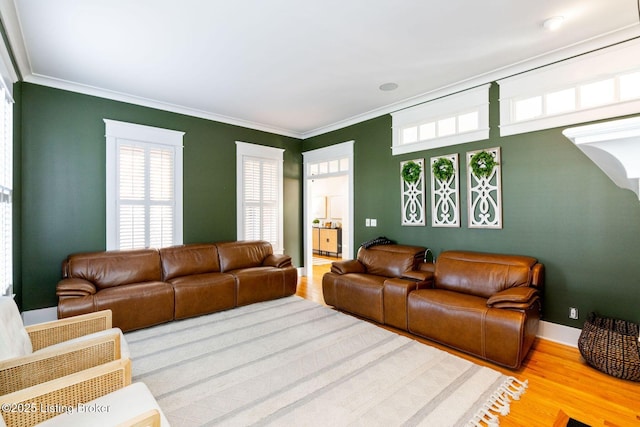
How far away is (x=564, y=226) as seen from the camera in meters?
3.04

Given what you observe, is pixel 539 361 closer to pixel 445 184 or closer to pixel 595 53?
pixel 445 184

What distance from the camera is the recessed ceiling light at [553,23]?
8.09ft

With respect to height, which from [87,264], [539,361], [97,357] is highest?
[87,264]

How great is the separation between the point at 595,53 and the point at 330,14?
8.34 ft

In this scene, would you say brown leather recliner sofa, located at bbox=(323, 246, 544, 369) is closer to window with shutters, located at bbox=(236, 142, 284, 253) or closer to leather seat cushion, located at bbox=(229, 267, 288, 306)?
leather seat cushion, located at bbox=(229, 267, 288, 306)

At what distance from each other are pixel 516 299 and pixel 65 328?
11.6ft

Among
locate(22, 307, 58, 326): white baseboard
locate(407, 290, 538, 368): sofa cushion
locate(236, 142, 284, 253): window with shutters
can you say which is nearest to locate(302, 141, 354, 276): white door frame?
locate(236, 142, 284, 253): window with shutters

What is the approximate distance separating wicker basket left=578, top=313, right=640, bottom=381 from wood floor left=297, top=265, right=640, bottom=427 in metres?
0.08

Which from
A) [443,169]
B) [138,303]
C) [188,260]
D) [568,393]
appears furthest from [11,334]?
[443,169]

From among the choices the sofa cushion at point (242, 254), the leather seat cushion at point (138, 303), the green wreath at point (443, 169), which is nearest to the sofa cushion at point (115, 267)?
the leather seat cushion at point (138, 303)

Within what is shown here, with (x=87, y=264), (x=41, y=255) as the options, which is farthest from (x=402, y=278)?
(x=41, y=255)

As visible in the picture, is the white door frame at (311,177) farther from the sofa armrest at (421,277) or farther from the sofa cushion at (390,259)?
the sofa armrest at (421,277)

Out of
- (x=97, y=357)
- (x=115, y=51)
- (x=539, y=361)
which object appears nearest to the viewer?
(x=97, y=357)

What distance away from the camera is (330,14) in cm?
242
